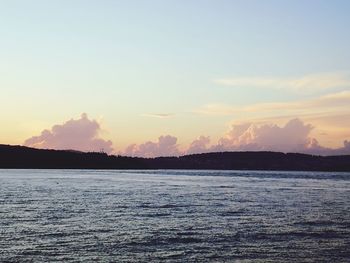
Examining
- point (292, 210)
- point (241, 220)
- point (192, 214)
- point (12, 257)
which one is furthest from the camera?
point (292, 210)

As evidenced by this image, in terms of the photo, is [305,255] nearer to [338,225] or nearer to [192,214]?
[338,225]

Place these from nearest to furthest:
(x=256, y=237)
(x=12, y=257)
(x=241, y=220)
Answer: (x=12, y=257), (x=256, y=237), (x=241, y=220)

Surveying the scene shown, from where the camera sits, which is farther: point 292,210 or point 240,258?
point 292,210

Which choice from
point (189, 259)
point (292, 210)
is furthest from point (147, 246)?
point (292, 210)

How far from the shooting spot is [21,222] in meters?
43.9

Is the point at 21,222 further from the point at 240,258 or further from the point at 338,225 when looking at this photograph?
the point at 338,225

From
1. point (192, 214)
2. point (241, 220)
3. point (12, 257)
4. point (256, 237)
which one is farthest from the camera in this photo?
point (192, 214)

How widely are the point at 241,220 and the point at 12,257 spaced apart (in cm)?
2498

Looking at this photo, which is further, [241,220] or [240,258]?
[241,220]

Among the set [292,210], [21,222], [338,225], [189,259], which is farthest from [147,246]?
[292,210]

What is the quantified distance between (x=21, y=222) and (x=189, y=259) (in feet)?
65.7

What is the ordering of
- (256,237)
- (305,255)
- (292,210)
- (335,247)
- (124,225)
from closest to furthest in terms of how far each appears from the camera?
(305,255) → (335,247) → (256,237) → (124,225) → (292,210)

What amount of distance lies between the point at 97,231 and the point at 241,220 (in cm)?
1525

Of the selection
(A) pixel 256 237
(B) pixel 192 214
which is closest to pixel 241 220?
(B) pixel 192 214
